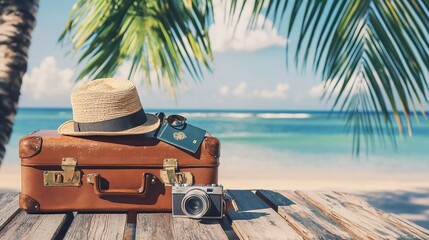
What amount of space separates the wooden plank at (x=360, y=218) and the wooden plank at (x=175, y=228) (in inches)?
17.0

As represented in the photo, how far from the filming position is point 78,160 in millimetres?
2133

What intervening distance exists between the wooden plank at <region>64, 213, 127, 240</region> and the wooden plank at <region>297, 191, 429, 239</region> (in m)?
0.73

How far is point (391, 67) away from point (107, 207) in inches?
52.9

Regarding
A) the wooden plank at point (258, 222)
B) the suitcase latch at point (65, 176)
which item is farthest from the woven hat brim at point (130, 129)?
the wooden plank at point (258, 222)

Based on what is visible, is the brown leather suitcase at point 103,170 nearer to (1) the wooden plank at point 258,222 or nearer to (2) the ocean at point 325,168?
(1) the wooden plank at point 258,222

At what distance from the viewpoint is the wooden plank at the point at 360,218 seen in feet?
6.00

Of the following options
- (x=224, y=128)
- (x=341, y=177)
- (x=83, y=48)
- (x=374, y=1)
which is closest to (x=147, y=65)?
(x=83, y=48)

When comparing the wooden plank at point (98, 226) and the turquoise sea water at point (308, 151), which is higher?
the wooden plank at point (98, 226)

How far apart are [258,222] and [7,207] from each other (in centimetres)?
95

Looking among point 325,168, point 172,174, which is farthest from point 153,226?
point 325,168

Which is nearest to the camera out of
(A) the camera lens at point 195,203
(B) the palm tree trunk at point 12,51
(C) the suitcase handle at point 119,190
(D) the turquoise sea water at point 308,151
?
(A) the camera lens at point 195,203

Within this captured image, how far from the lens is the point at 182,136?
7.16 ft

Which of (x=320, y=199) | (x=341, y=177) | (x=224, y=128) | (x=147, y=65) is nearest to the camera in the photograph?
(x=320, y=199)

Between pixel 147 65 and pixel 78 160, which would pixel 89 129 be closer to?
pixel 78 160
